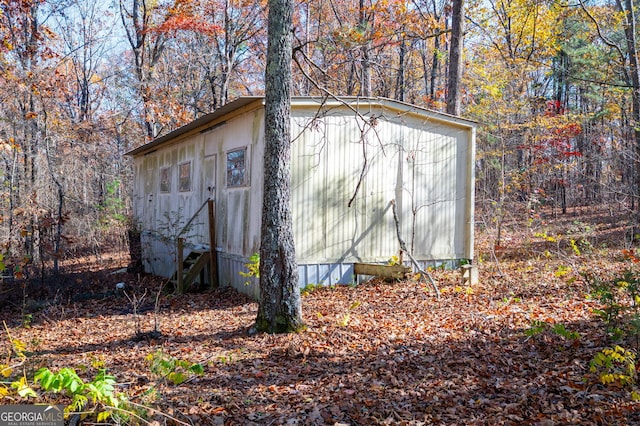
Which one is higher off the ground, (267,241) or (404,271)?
(267,241)

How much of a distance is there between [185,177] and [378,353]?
8739 millimetres

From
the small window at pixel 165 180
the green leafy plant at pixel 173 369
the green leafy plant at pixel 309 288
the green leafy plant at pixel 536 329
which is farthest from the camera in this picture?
the small window at pixel 165 180

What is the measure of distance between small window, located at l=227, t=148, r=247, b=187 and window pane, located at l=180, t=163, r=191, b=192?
255 centimetres

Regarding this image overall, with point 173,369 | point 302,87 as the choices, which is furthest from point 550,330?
point 302,87

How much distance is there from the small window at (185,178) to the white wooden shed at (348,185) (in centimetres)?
159

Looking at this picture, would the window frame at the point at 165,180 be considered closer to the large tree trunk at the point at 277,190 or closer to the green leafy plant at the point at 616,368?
the large tree trunk at the point at 277,190

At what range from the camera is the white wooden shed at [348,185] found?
902 cm

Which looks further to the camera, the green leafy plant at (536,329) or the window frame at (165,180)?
the window frame at (165,180)

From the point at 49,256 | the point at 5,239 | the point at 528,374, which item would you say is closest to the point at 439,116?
the point at 528,374

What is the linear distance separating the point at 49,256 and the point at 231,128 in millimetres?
5621

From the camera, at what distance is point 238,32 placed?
20.5 metres

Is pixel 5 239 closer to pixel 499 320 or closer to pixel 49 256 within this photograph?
pixel 49 256

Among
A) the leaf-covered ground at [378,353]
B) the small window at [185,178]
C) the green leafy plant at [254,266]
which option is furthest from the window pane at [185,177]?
the green leafy plant at [254,266]

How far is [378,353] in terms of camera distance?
5.40 metres
